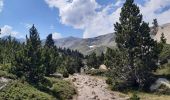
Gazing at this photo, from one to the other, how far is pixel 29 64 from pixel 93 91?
1476 centimetres

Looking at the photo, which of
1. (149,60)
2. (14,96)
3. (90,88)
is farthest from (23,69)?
(149,60)

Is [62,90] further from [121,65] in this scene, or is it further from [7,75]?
[121,65]

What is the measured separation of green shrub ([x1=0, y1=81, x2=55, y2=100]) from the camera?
48.1m

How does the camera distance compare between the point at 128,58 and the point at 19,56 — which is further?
the point at 128,58

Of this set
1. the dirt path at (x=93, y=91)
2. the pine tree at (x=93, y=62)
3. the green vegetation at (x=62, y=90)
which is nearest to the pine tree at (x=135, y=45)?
the dirt path at (x=93, y=91)

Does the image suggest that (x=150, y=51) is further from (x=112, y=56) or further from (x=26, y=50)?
(x=26, y=50)

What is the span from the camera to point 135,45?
70.4 metres

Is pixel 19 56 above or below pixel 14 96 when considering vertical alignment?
above

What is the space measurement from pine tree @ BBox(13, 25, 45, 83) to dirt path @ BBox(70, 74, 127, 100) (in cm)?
825

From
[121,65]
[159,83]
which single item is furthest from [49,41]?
[159,83]

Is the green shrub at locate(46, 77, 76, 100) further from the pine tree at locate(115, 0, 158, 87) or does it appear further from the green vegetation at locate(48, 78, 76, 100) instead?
the pine tree at locate(115, 0, 158, 87)

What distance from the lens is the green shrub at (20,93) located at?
4812cm

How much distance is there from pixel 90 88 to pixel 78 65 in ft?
158

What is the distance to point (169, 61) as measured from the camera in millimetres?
85562
